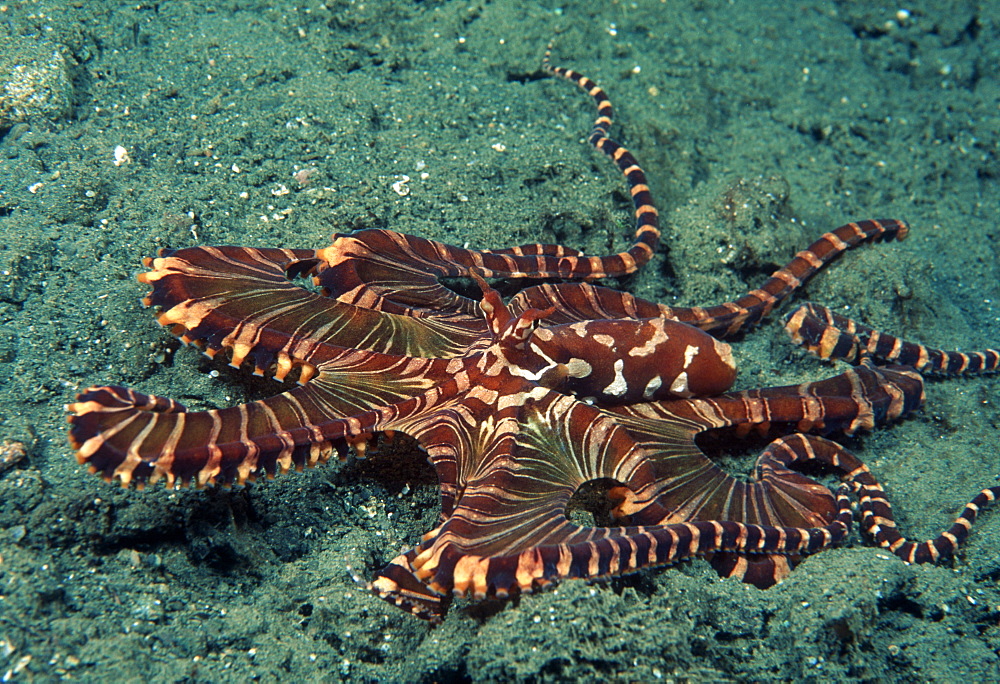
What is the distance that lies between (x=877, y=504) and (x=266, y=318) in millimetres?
3955

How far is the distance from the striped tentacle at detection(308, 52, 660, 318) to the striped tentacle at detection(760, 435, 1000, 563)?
1.80m

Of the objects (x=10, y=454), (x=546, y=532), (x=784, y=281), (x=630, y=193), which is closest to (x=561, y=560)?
(x=546, y=532)

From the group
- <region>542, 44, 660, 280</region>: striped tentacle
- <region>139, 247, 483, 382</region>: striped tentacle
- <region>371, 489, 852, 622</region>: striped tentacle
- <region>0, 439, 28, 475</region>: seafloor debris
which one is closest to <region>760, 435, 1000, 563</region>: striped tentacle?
<region>371, 489, 852, 622</region>: striped tentacle

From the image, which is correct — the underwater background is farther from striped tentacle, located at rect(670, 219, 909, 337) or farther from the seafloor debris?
striped tentacle, located at rect(670, 219, 909, 337)

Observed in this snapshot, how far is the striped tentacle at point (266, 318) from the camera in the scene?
342 centimetres

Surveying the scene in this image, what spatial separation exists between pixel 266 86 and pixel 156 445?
4295mm

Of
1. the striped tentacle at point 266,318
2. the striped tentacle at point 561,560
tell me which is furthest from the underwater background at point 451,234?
the striped tentacle at point 266,318

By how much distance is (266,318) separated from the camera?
3553 millimetres

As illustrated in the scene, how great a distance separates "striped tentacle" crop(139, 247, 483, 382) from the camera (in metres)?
3.42

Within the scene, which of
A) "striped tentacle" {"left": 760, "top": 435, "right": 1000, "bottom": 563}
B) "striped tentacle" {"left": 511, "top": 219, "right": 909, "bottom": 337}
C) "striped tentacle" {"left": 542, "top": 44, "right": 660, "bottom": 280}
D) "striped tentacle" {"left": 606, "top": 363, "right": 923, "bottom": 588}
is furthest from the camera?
"striped tentacle" {"left": 542, "top": 44, "right": 660, "bottom": 280}

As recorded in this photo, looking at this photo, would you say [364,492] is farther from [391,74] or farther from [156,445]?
[391,74]

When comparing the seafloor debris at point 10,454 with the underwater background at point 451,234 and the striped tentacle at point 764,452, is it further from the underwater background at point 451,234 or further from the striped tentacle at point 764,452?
the striped tentacle at point 764,452

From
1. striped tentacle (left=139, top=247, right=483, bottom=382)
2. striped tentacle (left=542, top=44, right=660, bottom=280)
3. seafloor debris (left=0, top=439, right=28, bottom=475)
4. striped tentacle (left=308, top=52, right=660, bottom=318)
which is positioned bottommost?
seafloor debris (left=0, top=439, right=28, bottom=475)

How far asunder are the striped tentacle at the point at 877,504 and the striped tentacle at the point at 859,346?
1.05 meters
